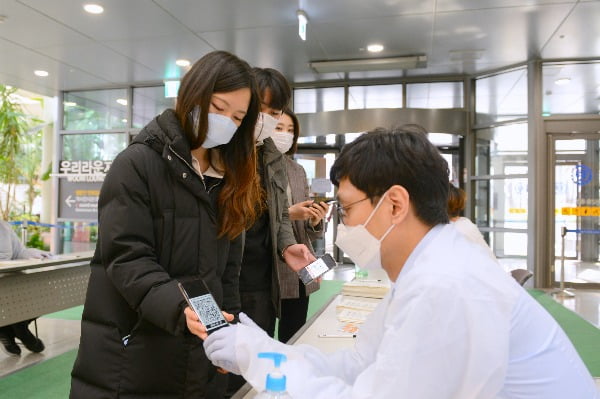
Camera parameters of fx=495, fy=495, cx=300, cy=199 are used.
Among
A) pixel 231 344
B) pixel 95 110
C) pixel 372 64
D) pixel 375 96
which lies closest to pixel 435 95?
pixel 375 96

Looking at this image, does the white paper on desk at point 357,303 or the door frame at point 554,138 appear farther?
the door frame at point 554,138

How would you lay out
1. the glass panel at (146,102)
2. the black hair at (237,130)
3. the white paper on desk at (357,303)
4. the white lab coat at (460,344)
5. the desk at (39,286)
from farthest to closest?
1. the glass panel at (146,102)
2. the desk at (39,286)
3. the white paper on desk at (357,303)
4. the black hair at (237,130)
5. the white lab coat at (460,344)

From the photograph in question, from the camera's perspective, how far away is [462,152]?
8203 mm

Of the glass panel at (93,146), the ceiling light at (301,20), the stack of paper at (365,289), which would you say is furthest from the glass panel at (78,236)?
the stack of paper at (365,289)

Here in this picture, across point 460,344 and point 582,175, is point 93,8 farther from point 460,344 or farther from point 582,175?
point 582,175

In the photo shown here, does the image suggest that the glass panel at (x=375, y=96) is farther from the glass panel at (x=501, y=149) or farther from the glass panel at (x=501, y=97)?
the glass panel at (x=501, y=149)

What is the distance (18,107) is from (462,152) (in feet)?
25.4

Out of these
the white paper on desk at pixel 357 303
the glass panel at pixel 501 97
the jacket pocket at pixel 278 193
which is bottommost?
the white paper on desk at pixel 357 303

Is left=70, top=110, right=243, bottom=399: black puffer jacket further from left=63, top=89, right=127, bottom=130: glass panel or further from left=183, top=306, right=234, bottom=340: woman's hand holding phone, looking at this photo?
left=63, top=89, right=127, bottom=130: glass panel

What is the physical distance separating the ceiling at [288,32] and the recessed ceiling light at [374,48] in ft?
0.36

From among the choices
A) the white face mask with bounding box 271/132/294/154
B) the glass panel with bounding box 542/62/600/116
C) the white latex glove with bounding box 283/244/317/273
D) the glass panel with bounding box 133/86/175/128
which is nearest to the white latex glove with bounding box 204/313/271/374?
the white latex glove with bounding box 283/244/317/273

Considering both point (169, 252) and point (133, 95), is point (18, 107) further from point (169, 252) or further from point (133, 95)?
point (169, 252)

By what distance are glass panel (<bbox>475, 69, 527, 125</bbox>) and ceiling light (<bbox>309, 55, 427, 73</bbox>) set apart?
1.31m

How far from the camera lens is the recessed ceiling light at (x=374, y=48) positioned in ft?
21.6
